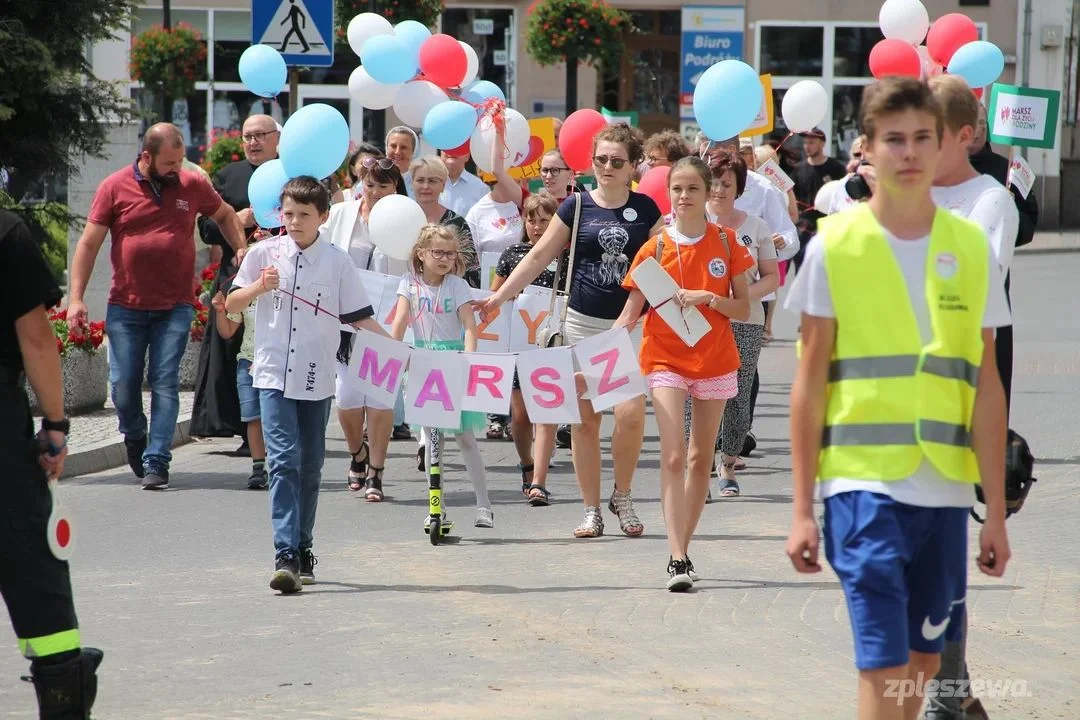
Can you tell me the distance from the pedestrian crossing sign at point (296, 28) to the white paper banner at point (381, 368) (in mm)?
4551

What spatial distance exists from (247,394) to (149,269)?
3.53ft

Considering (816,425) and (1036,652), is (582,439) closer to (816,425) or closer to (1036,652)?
(1036,652)

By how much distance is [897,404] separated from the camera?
13.5 ft

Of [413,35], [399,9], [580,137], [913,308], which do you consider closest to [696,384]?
[913,308]

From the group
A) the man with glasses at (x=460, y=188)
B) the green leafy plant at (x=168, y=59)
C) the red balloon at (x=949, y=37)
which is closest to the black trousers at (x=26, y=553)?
the red balloon at (x=949, y=37)

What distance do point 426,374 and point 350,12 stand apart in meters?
16.0

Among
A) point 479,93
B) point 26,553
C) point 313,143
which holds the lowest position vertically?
point 26,553

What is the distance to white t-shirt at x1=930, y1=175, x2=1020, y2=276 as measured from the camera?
5.29 metres

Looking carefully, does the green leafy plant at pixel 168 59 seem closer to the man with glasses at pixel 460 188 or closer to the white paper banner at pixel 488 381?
the man with glasses at pixel 460 188

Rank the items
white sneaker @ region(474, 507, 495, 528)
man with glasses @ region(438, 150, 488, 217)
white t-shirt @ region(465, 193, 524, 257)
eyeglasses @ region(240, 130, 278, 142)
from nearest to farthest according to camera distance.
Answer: white sneaker @ region(474, 507, 495, 528)
eyeglasses @ region(240, 130, 278, 142)
white t-shirt @ region(465, 193, 524, 257)
man with glasses @ region(438, 150, 488, 217)

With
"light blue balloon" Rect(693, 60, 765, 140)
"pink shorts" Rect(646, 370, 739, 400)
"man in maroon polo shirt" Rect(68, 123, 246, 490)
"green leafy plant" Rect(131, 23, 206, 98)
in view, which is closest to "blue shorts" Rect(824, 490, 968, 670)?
A: "pink shorts" Rect(646, 370, 739, 400)

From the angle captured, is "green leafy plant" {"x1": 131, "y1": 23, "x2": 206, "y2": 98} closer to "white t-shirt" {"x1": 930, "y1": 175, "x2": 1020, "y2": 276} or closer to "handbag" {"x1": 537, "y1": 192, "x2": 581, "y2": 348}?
"handbag" {"x1": 537, "y1": 192, "x2": 581, "y2": 348}

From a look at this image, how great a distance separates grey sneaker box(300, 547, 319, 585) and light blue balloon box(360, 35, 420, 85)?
536 cm

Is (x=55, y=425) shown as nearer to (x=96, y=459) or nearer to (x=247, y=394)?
(x=247, y=394)
